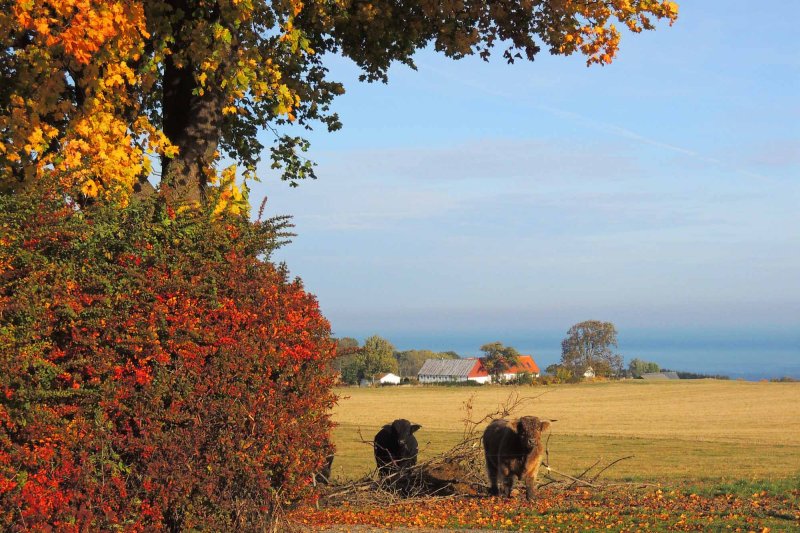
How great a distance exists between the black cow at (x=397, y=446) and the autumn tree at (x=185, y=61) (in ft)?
20.9

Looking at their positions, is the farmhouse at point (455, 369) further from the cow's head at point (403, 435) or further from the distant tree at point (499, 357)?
the cow's head at point (403, 435)

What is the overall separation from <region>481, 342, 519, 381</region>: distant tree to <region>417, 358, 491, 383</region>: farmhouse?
19.2 meters

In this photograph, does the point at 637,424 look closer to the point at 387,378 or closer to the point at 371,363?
the point at 371,363

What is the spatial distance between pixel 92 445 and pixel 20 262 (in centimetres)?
191

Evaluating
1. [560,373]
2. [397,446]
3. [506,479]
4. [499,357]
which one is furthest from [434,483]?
[499,357]

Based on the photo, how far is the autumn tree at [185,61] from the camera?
41.1ft

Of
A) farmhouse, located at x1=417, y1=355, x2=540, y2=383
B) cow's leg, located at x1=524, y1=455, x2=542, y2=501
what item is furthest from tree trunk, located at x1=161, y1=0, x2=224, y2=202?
farmhouse, located at x1=417, y1=355, x2=540, y2=383

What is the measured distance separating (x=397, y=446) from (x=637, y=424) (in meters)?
32.2

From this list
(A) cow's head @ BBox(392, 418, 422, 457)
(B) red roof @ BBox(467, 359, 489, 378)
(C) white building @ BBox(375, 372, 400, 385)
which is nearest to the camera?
(A) cow's head @ BBox(392, 418, 422, 457)

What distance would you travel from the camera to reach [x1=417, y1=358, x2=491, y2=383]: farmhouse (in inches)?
4724

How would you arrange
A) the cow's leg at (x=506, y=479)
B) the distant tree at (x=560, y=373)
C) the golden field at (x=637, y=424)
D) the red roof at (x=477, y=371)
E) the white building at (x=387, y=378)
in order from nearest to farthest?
1. the cow's leg at (x=506, y=479)
2. the golden field at (x=637, y=424)
3. the distant tree at (x=560, y=373)
4. the white building at (x=387, y=378)
5. the red roof at (x=477, y=371)

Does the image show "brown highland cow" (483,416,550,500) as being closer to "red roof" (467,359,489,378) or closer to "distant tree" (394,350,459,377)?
"red roof" (467,359,489,378)

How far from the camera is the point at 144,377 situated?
343 inches

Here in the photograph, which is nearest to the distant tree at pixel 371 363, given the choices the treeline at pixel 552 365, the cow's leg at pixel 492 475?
the treeline at pixel 552 365
